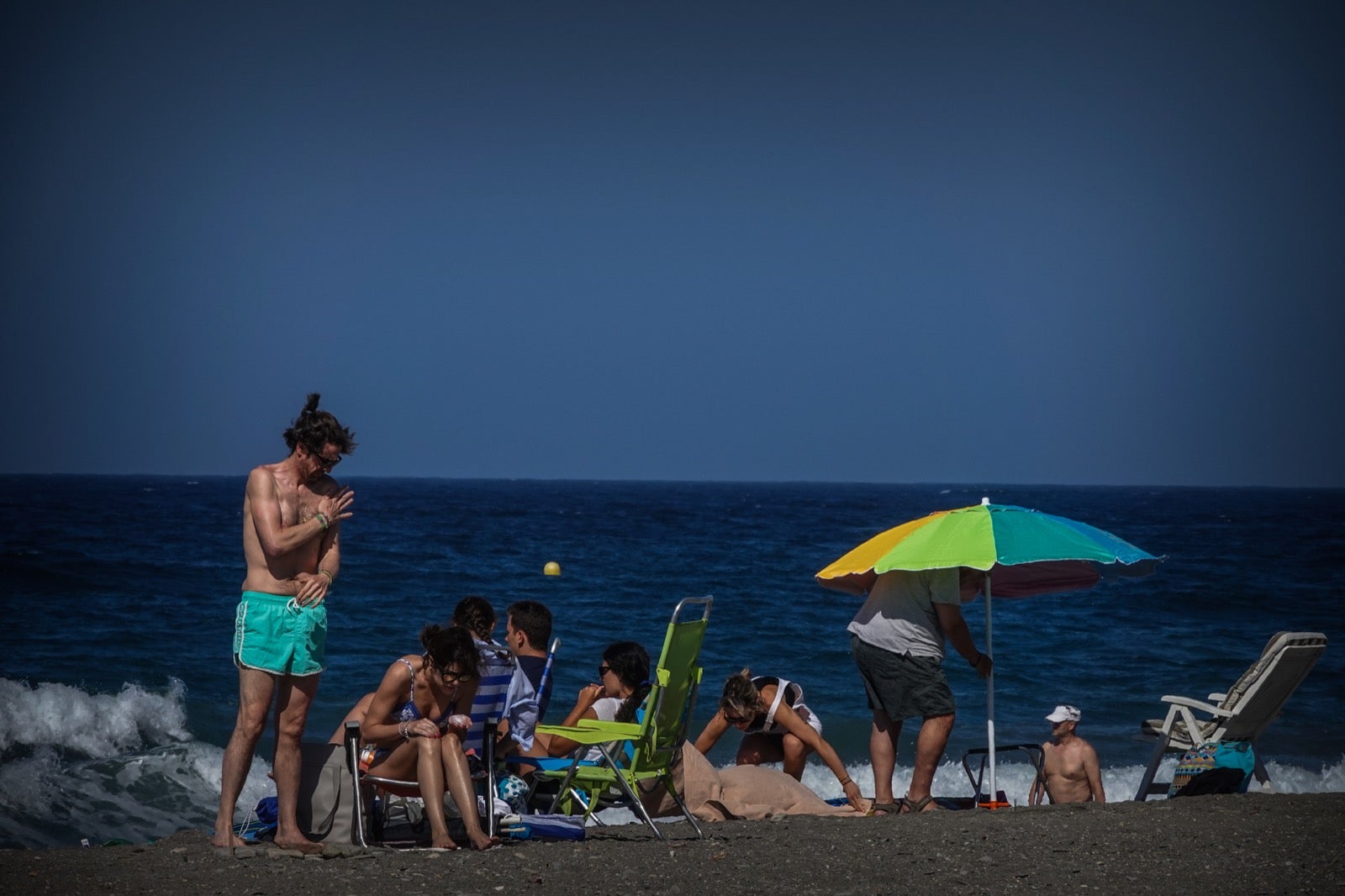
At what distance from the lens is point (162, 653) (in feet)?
52.9

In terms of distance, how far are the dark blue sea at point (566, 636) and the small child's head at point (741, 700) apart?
10.4ft

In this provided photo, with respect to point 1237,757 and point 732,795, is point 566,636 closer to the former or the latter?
point 732,795

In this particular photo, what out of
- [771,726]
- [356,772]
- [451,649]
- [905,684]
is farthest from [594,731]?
[771,726]

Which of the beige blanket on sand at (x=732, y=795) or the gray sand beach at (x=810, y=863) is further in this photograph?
the beige blanket on sand at (x=732, y=795)

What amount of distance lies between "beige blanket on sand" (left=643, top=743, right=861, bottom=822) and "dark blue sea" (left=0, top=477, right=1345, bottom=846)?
345cm

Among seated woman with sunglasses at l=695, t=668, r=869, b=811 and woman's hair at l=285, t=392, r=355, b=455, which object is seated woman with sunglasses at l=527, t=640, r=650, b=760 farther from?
woman's hair at l=285, t=392, r=355, b=455

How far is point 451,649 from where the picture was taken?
5.62 metres

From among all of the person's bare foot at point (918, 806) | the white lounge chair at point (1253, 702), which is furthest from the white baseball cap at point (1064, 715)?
the person's bare foot at point (918, 806)

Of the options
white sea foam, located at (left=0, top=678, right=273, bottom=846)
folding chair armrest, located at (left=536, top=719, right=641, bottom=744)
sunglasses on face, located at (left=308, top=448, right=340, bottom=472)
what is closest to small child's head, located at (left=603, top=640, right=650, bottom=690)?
folding chair armrest, located at (left=536, top=719, right=641, bottom=744)

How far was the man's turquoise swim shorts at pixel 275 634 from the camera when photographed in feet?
17.2

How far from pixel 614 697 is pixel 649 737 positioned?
4.33 feet

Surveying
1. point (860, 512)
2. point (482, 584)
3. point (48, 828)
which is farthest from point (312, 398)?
point (860, 512)

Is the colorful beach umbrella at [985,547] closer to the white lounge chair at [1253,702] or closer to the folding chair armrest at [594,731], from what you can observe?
the white lounge chair at [1253,702]

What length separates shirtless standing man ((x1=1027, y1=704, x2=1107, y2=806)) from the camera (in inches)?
321
